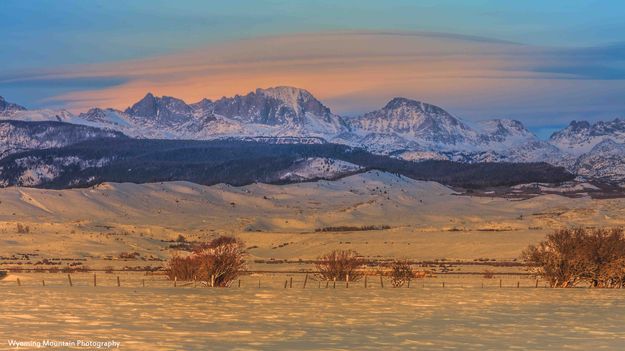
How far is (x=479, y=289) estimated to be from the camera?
47.0 meters

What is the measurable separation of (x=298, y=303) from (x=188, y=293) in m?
6.26

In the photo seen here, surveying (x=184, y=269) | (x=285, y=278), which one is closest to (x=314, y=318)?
(x=184, y=269)

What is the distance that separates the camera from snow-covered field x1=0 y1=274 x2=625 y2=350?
25.7 m

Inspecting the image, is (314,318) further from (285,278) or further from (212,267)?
(285,278)

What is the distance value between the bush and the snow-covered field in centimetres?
454

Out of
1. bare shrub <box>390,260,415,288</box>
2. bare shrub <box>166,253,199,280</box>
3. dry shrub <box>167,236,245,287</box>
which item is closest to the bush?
bare shrub <box>390,260,415,288</box>

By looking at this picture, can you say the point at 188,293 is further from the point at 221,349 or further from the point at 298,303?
the point at 221,349

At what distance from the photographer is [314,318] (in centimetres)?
3203

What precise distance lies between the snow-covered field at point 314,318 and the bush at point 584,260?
14.9ft

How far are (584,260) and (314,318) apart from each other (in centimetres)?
2214

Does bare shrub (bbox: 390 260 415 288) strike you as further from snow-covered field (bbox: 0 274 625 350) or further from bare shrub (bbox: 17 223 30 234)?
bare shrub (bbox: 17 223 30 234)

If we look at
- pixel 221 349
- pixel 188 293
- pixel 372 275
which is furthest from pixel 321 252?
pixel 221 349

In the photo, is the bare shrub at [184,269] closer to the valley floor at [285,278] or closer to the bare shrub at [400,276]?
the valley floor at [285,278]

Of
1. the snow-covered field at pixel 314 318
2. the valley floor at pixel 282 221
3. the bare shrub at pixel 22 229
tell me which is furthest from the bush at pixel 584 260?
the bare shrub at pixel 22 229
